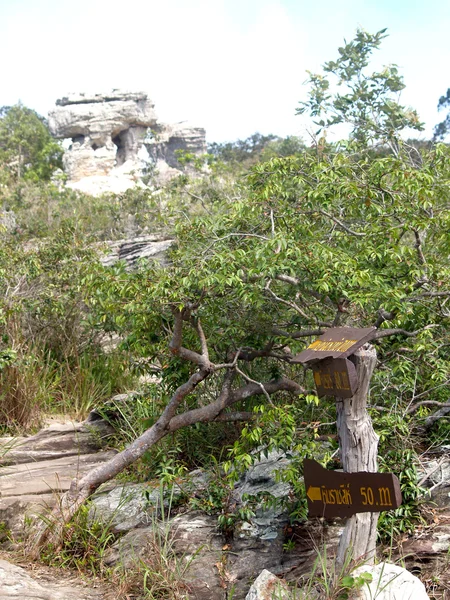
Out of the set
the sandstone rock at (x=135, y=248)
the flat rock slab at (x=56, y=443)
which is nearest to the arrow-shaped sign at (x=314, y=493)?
the flat rock slab at (x=56, y=443)

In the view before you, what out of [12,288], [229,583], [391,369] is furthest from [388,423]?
[12,288]

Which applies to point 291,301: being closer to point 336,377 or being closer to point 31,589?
point 336,377

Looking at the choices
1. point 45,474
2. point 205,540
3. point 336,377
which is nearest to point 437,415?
point 336,377

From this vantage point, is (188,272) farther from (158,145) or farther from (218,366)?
(158,145)

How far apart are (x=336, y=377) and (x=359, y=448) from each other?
430mm

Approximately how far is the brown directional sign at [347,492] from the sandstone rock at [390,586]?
0.30 m

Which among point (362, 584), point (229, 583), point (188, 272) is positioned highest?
point (188, 272)

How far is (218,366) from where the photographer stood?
15.0ft

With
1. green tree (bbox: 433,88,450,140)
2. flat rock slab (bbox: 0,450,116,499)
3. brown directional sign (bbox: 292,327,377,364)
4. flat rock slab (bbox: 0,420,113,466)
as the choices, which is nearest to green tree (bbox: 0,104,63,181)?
green tree (bbox: 433,88,450,140)

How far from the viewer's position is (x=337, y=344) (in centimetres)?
350

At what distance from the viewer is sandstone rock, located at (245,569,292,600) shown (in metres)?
3.56

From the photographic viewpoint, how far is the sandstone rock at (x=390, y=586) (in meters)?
3.31

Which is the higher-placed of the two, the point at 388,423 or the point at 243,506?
the point at 388,423

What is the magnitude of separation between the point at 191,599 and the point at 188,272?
1927 mm
